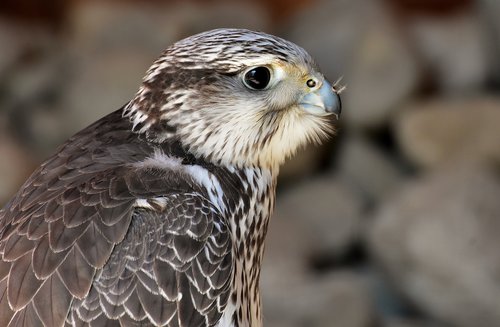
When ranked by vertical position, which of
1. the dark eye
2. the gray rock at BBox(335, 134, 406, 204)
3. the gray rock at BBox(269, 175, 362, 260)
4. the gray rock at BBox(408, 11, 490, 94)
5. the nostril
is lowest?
the gray rock at BBox(269, 175, 362, 260)

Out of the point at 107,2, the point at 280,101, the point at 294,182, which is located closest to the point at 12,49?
the point at 107,2

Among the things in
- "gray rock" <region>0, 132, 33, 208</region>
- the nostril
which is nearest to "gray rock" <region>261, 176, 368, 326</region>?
"gray rock" <region>0, 132, 33, 208</region>

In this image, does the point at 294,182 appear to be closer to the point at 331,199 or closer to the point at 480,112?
the point at 331,199

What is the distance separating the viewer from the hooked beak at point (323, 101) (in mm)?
2951

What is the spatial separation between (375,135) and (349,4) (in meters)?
1.27

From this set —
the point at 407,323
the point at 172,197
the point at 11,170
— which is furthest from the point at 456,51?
the point at 172,197

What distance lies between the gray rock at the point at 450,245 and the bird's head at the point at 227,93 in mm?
3337

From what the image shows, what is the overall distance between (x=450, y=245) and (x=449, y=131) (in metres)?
1.28

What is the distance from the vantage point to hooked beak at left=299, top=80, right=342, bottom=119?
9.68ft

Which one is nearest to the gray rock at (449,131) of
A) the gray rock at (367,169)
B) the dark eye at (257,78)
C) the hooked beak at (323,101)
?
the gray rock at (367,169)

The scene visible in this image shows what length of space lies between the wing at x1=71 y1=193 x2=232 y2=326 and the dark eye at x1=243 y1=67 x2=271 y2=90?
0.37 metres

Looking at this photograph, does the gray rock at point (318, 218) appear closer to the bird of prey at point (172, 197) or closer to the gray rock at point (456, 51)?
the gray rock at point (456, 51)

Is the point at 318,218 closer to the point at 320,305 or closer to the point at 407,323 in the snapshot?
the point at 407,323

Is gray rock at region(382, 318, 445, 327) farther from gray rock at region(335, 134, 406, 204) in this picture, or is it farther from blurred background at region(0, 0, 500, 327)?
gray rock at region(335, 134, 406, 204)
